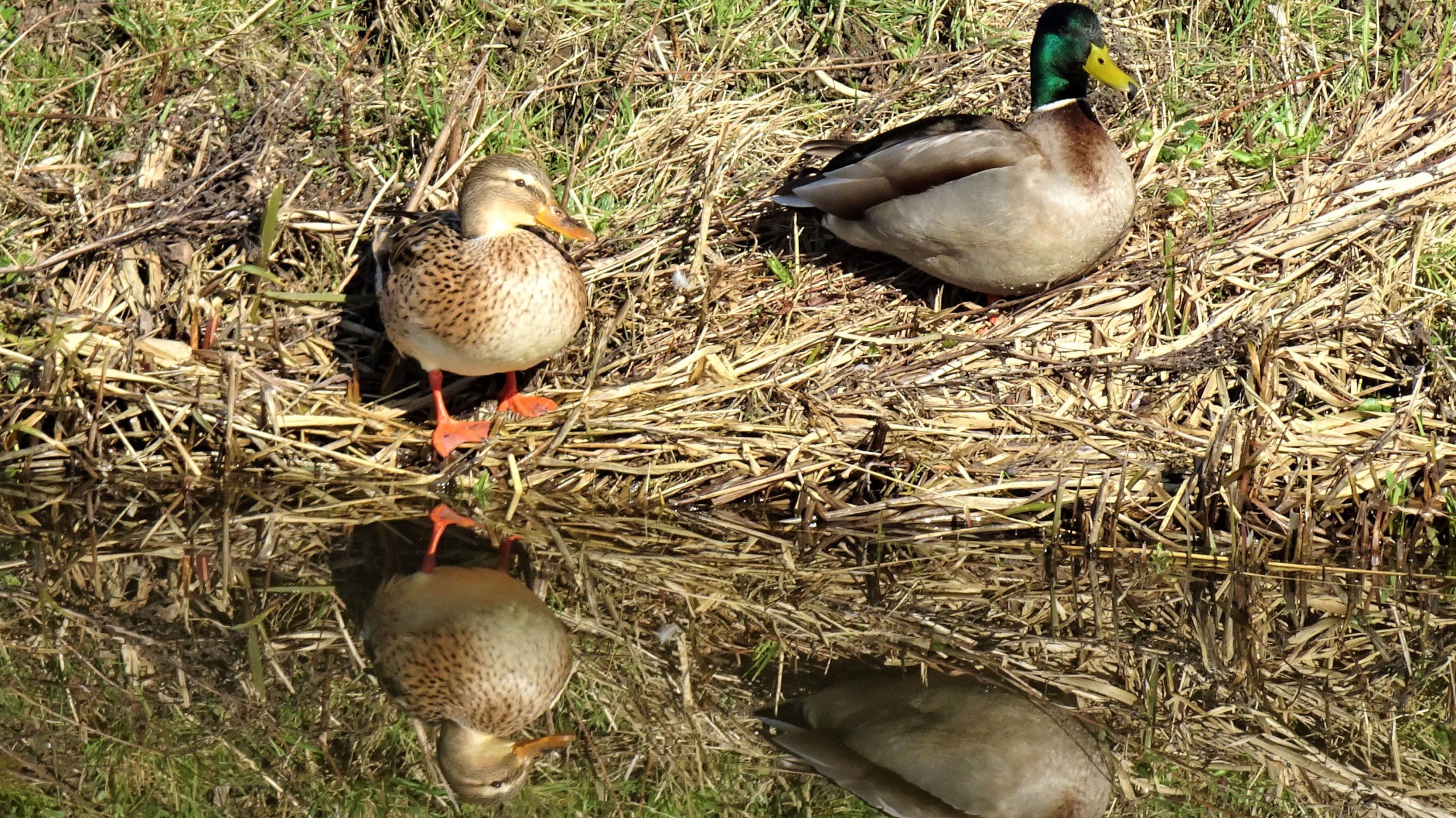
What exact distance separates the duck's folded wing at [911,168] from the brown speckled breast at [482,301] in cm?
87

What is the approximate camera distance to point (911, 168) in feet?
16.0

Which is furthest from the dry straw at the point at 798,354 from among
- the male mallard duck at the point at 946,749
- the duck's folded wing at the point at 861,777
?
the duck's folded wing at the point at 861,777

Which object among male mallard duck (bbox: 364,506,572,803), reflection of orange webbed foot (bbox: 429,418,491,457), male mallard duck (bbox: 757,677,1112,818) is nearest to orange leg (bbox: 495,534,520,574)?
male mallard duck (bbox: 364,506,572,803)

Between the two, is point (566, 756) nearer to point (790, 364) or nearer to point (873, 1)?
point (790, 364)

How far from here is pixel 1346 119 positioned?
570 cm

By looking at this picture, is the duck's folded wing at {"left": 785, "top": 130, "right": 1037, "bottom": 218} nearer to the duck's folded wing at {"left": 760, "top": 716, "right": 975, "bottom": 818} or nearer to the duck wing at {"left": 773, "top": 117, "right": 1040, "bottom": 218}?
the duck wing at {"left": 773, "top": 117, "right": 1040, "bottom": 218}

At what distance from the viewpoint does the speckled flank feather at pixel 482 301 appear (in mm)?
4477

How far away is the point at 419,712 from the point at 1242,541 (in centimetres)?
224

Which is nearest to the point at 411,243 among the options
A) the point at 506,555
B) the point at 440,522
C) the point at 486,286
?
the point at 486,286

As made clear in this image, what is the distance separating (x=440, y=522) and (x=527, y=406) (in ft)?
1.73

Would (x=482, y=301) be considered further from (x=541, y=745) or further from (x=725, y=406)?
(x=541, y=745)

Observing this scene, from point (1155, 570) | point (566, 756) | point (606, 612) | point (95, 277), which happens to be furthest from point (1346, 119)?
point (95, 277)

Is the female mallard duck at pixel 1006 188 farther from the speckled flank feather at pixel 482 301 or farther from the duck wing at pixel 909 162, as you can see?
the speckled flank feather at pixel 482 301

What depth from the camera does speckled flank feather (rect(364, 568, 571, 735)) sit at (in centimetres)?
362
